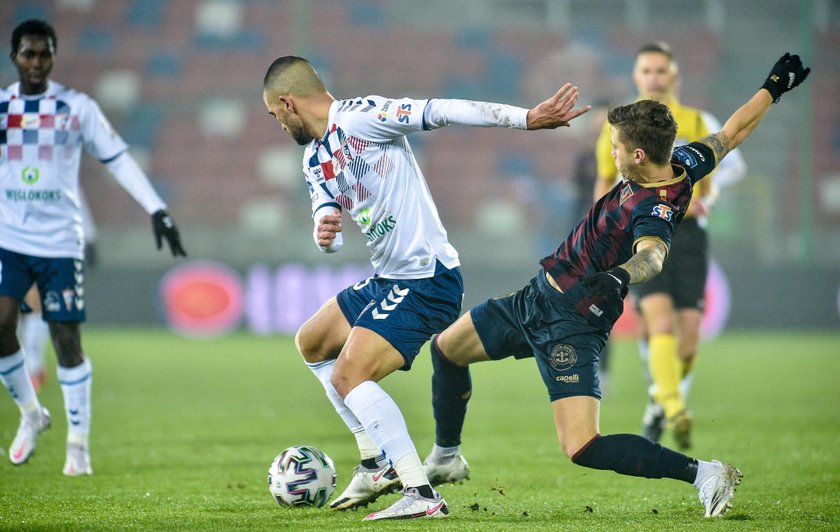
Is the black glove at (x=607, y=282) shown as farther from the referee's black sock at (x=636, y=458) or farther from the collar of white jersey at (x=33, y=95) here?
the collar of white jersey at (x=33, y=95)

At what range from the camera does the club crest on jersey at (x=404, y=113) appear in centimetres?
485

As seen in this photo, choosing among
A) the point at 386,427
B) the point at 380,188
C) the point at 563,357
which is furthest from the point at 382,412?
the point at 380,188

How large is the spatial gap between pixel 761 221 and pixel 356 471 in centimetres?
1698

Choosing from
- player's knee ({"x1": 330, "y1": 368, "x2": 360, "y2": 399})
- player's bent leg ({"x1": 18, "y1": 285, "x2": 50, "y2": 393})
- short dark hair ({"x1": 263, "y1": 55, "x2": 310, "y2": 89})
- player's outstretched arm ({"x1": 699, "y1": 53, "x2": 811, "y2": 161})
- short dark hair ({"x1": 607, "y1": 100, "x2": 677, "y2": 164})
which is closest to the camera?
short dark hair ({"x1": 607, "y1": 100, "x2": 677, "y2": 164})

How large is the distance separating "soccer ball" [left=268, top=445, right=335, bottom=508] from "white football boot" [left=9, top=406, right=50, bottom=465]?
1.97 m

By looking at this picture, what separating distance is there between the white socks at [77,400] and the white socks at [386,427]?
2.18 metres

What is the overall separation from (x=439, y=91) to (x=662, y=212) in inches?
801

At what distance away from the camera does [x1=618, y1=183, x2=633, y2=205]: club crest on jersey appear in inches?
193

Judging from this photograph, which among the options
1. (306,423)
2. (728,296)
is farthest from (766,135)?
(306,423)

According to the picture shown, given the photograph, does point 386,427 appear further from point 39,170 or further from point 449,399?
point 39,170

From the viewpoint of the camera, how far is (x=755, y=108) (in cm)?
534

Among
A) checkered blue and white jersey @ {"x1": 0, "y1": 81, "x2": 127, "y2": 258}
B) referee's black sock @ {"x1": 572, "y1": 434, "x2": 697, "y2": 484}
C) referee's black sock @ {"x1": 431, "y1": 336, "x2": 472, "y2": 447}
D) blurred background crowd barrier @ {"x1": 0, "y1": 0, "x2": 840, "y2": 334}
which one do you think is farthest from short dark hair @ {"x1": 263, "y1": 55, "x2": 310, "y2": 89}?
blurred background crowd barrier @ {"x1": 0, "y1": 0, "x2": 840, "y2": 334}

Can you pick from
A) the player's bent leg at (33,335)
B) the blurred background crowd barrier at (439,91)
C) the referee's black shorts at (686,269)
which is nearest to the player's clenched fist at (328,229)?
the referee's black shorts at (686,269)

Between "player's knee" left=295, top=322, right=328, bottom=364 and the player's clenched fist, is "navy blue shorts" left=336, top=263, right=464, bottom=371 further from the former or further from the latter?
the player's clenched fist
